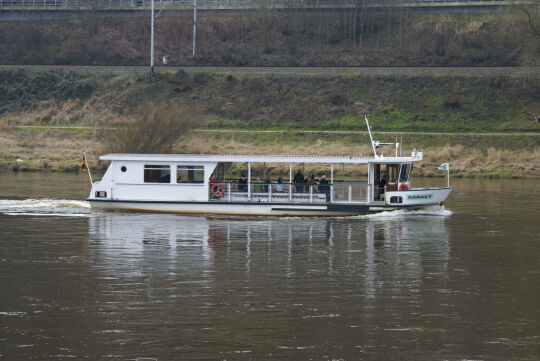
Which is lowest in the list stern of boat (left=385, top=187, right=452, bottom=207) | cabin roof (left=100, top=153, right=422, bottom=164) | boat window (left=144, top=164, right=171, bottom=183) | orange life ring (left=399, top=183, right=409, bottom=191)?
stern of boat (left=385, top=187, right=452, bottom=207)

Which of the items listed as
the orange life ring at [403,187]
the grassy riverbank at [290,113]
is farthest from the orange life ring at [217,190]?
the grassy riverbank at [290,113]

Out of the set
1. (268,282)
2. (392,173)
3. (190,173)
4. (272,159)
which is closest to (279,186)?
(272,159)

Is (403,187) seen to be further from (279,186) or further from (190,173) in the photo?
(190,173)

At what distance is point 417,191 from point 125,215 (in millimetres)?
13067

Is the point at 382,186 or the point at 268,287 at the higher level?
the point at 382,186

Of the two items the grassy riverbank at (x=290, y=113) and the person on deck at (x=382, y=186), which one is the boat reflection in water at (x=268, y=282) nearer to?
the person on deck at (x=382, y=186)

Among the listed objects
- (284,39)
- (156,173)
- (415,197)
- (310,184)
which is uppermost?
(284,39)

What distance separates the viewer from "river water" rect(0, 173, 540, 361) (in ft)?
66.1

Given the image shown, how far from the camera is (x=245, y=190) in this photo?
140ft

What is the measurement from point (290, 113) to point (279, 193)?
147ft

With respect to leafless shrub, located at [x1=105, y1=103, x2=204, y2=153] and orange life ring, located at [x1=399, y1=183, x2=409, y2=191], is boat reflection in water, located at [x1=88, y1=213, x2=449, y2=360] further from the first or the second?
leafless shrub, located at [x1=105, y1=103, x2=204, y2=153]

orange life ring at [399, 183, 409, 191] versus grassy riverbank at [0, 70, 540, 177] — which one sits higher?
grassy riverbank at [0, 70, 540, 177]

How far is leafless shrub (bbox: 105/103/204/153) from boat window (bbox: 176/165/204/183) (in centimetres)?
2087

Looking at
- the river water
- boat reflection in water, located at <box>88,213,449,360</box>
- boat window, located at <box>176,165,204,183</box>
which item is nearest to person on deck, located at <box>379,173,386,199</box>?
the river water
